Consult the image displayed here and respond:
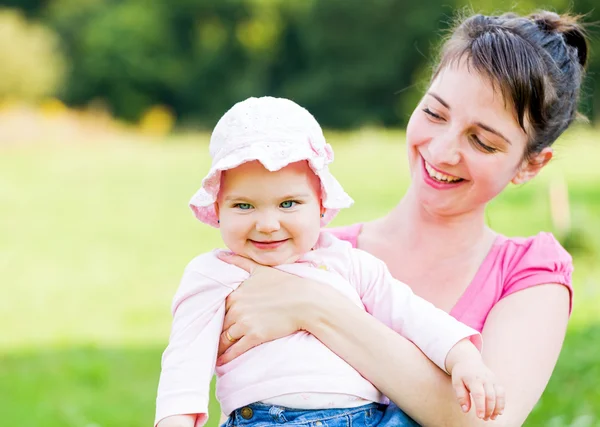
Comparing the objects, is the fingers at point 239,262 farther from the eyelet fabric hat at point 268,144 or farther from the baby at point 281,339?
the eyelet fabric hat at point 268,144

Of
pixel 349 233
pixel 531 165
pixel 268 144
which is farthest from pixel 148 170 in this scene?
pixel 268 144

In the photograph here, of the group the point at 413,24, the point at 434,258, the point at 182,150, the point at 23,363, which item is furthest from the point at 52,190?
the point at 413,24

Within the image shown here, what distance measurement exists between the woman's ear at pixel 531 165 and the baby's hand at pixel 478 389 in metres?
0.81

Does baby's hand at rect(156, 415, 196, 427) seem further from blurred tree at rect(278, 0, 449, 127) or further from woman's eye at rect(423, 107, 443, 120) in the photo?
blurred tree at rect(278, 0, 449, 127)

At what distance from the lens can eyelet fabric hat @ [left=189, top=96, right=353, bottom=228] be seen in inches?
84.7

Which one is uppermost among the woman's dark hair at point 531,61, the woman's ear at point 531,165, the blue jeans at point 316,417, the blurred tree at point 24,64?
the blurred tree at point 24,64

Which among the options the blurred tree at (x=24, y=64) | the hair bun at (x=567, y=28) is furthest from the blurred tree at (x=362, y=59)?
the hair bun at (x=567, y=28)

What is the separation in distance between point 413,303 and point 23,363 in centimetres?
653

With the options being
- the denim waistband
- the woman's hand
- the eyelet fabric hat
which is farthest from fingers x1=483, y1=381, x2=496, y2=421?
the eyelet fabric hat

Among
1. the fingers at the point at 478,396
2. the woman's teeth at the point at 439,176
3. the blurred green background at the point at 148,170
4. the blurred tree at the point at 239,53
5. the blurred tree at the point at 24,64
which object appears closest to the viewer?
the fingers at the point at 478,396

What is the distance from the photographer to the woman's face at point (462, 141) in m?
2.51

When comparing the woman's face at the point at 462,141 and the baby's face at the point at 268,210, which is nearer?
the baby's face at the point at 268,210

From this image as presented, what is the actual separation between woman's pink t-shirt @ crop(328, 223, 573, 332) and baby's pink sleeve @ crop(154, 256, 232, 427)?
787mm

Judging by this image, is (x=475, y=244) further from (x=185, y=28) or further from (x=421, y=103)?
(x=185, y=28)
